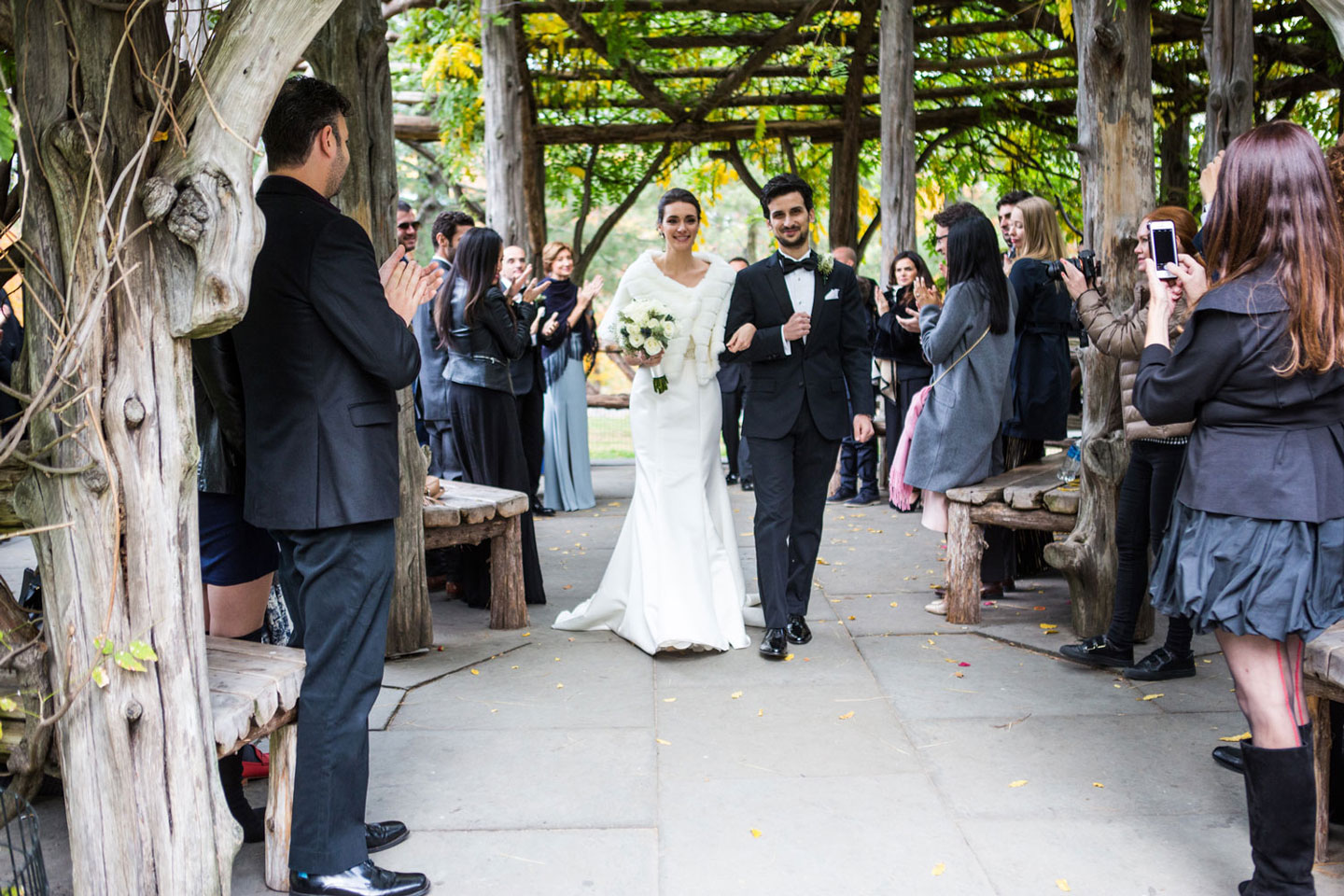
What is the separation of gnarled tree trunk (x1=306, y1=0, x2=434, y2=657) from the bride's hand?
1.53 m

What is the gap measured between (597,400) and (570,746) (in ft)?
32.9

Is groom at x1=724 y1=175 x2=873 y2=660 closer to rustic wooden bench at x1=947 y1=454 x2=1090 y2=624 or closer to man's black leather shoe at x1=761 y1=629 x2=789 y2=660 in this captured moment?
man's black leather shoe at x1=761 y1=629 x2=789 y2=660

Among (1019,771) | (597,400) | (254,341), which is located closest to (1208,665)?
(1019,771)

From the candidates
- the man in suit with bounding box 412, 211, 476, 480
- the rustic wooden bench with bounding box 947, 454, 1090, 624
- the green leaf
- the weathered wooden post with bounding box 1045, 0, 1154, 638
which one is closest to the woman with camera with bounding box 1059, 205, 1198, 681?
the weathered wooden post with bounding box 1045, 0, 1154, 638

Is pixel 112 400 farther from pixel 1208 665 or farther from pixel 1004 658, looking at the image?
pixel 1208 665

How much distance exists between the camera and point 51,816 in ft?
12.0

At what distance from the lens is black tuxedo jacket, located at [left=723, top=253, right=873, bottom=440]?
5438 mm

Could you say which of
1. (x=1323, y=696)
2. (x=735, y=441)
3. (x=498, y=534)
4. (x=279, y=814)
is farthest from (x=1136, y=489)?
(x=735, y=441)

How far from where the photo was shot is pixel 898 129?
9859 mm

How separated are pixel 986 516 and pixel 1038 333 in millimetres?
1316

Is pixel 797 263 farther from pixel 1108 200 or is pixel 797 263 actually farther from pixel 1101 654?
pixel 1101 654

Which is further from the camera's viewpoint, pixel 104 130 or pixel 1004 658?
pixel 1004 658

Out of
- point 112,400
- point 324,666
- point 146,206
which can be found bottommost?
point 324,666

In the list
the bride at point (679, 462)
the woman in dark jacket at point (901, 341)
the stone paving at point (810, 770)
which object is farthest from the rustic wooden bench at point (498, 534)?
the woman in dark jacket at point (901, 341)
